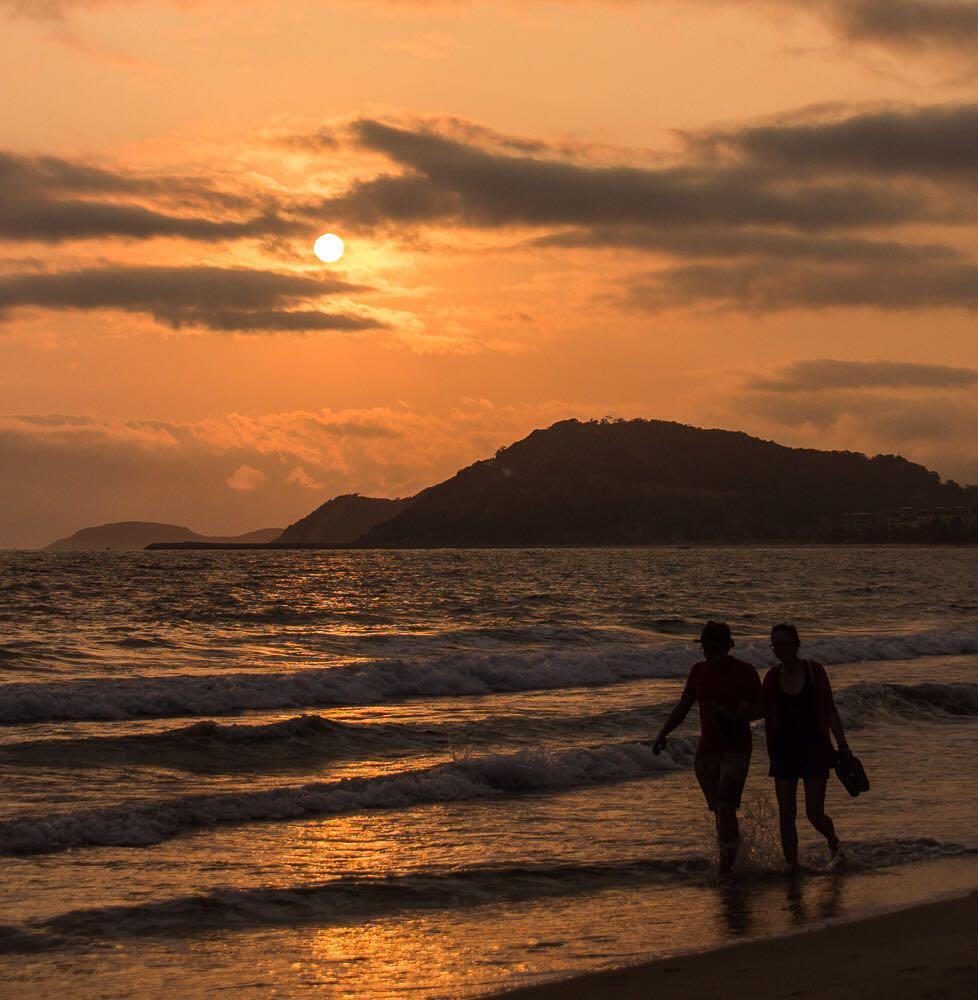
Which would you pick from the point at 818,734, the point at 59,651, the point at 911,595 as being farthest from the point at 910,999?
the point at 911,595

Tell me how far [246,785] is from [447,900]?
5544mm

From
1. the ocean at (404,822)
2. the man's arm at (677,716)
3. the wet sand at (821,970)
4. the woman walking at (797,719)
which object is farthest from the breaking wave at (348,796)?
the wet sand at (821,970)

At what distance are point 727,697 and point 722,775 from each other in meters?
0.63

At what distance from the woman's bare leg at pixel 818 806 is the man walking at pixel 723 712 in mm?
549

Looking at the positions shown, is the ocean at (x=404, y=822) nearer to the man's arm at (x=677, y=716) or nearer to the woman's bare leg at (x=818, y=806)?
the woman's bare leg at (x=818, y=806)

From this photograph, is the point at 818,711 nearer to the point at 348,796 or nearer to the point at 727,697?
the point at 727,697

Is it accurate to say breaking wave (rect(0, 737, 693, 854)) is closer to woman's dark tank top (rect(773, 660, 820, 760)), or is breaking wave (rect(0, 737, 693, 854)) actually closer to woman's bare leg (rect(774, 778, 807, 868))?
woman's bare leg (rect(774, 778, 807, 868))

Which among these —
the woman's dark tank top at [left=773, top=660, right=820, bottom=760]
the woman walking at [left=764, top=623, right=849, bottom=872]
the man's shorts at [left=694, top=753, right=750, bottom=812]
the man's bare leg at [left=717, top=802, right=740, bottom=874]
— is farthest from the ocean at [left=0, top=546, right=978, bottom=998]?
the woman's dark tank top at [left=773, top=660, right=820, bottom=760]

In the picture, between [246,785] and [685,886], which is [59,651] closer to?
[246,785]

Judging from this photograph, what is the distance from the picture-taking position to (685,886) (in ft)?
33.3

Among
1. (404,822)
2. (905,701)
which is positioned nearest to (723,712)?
(404,822)

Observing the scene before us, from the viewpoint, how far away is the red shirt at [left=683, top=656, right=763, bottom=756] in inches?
395

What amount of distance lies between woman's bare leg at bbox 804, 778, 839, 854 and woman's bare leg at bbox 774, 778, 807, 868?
117 millimetres

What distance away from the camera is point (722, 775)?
10.1 meters
